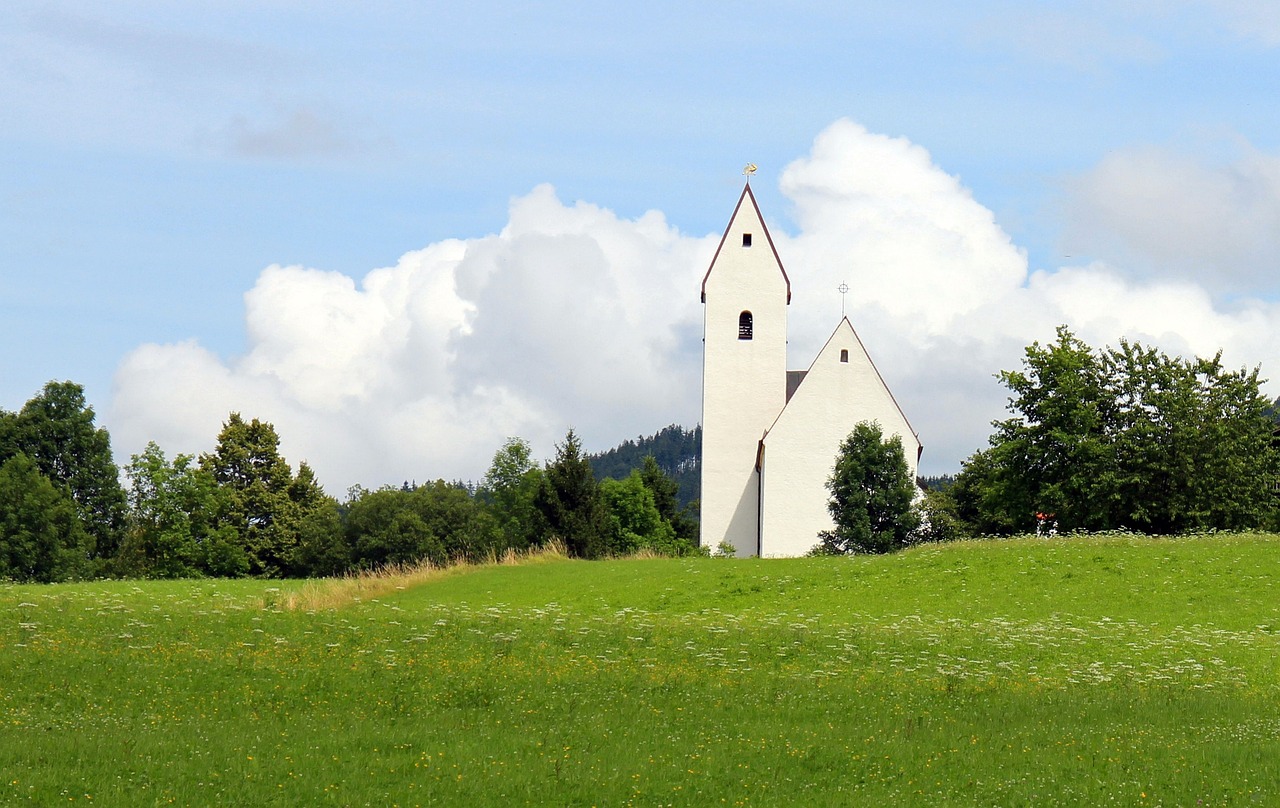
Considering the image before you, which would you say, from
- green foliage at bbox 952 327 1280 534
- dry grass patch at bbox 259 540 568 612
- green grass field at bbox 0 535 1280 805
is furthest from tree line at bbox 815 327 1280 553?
green grass field at bbox 0 535 1280 805

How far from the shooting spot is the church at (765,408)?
62.3m

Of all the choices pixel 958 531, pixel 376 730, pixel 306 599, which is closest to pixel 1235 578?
pixel 306 599

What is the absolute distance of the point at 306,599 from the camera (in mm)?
27391

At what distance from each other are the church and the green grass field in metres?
32.8

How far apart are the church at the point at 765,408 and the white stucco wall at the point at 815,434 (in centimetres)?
5

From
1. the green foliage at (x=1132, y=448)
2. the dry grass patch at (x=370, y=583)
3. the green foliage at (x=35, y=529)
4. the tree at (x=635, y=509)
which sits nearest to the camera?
the dry grass patch at (x=370, y=583)

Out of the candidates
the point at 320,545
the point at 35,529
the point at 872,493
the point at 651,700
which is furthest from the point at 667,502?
the point at 651,700

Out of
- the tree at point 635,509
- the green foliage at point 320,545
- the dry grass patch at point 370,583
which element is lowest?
the dry grass patch at point 370,583

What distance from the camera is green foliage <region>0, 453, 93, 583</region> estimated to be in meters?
66.6

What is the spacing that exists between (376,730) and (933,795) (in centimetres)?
595

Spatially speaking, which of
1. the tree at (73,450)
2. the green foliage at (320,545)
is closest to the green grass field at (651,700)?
the green foliage at (320,545)

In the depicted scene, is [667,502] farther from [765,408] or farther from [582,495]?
[582,495]

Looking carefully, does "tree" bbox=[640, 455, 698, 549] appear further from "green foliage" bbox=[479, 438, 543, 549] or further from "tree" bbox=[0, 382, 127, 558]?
"tree" bbox=[0, 382, 127, 558]

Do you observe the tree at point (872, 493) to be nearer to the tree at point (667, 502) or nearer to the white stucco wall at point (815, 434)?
the white stucco wall at point (815, 434)
